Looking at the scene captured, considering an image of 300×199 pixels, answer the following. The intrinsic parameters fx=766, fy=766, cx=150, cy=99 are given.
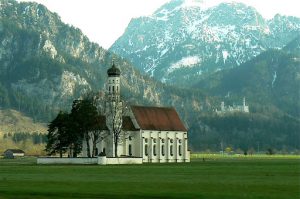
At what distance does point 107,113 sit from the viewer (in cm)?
17100

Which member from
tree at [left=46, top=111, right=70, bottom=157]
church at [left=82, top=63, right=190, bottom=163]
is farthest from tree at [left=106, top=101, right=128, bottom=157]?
tree at [left=46, top=111, right=70, bottom=157]

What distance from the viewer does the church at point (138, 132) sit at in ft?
559

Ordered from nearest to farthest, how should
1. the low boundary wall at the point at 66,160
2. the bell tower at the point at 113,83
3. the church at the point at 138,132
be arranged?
1. the low boundary wall at the point at 66,160
2. the church at the point at 138,132
3. the bell tower at the point at 113,83

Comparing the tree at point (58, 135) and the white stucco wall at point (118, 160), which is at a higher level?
the tree at point (58, 135)

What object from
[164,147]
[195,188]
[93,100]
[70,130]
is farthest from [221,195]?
[164,147]

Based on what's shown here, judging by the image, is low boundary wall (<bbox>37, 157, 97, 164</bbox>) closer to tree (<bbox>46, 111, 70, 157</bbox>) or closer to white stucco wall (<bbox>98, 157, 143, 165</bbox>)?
white stucco wall (<bbox>98, 157, 143, 165</bbox>)

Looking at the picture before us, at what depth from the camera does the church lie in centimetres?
17038

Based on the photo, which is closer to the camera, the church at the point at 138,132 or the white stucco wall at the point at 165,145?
the church at the point at 138,132

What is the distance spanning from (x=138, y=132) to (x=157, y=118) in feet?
33.7

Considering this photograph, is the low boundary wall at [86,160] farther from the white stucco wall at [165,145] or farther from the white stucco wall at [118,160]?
the white stucco wall at [165,145]

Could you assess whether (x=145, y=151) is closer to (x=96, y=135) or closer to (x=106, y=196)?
(x=96, y=135)

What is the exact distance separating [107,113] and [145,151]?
13770 millimetres

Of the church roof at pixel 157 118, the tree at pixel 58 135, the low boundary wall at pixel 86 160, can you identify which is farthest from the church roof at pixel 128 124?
the low boundary wall at pixel 86 160

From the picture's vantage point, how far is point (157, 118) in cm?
18562
